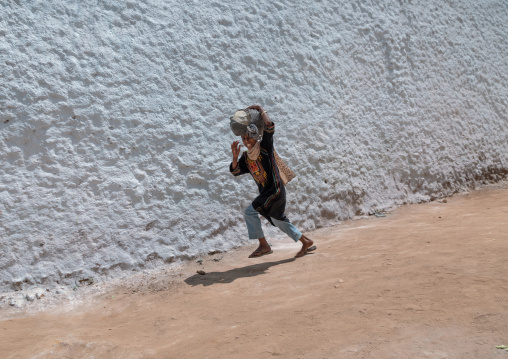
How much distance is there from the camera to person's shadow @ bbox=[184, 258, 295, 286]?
4.24 meters

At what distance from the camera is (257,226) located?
4484 millimetres

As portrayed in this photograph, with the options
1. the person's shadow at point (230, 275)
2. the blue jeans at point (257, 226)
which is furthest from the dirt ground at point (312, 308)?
the blue jeans at point (257, 226)

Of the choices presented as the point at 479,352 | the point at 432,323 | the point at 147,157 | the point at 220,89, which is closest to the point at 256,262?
the point at 147,157

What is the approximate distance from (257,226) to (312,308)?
1.45 metres

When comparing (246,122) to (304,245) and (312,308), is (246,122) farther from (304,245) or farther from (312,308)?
(312,308)

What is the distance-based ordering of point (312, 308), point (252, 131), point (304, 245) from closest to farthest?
point (312, 308) → point (252, 131) → point (304, 245)

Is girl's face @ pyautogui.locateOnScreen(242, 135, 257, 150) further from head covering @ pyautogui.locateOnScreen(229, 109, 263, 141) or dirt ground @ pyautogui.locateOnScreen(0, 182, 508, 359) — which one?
dirt ground @ pyautogui.locateOnScreen(0, 182, 508, 359)

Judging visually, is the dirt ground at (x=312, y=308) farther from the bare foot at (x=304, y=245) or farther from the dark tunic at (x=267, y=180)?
the dark tunic at (x=267, y=180)

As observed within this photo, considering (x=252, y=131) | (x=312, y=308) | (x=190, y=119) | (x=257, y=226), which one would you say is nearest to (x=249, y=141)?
(x=252, y=131)

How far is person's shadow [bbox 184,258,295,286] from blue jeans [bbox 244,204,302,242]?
10.6 inches

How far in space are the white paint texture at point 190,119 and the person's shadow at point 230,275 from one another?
1.68 feet

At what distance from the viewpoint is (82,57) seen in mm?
4582

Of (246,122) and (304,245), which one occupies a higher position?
(246,122)

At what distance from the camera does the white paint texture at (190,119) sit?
4312 mm
